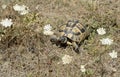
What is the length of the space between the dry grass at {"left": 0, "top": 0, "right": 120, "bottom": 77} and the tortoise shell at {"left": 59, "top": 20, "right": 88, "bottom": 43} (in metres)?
0.13

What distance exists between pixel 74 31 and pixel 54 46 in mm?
427

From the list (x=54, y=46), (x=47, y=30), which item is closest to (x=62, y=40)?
(x=54, y=46)

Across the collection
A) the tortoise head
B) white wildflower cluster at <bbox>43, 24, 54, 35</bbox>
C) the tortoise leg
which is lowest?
the tortoise leg

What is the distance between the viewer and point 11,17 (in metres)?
5.91

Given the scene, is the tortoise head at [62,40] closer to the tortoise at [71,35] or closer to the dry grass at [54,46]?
the tortoise at [71,35]

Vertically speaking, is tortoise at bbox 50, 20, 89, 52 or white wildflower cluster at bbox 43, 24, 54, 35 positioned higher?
white wildflower cluster at bbox 43, 24, 54, 35

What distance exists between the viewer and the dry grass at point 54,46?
5070mm

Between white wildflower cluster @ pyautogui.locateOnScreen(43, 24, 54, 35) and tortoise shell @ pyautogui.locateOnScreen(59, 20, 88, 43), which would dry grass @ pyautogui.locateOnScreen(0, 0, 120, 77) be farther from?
white wildflower cluster @ pyautogui.locateOnScreen(43, 24, 54, 35)

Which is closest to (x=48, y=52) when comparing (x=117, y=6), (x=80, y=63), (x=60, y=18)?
(x=80, y=63)

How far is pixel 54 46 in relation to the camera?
18.2 feet

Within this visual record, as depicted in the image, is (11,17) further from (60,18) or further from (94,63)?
(94,63)

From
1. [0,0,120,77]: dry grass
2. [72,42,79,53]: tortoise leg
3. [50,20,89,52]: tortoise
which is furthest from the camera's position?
[50,20,89,52]: tortoise

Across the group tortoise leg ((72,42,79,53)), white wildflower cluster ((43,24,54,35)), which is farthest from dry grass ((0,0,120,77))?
white wildflower cluster ((43,24,54,35))

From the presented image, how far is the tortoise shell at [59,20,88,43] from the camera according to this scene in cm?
561
